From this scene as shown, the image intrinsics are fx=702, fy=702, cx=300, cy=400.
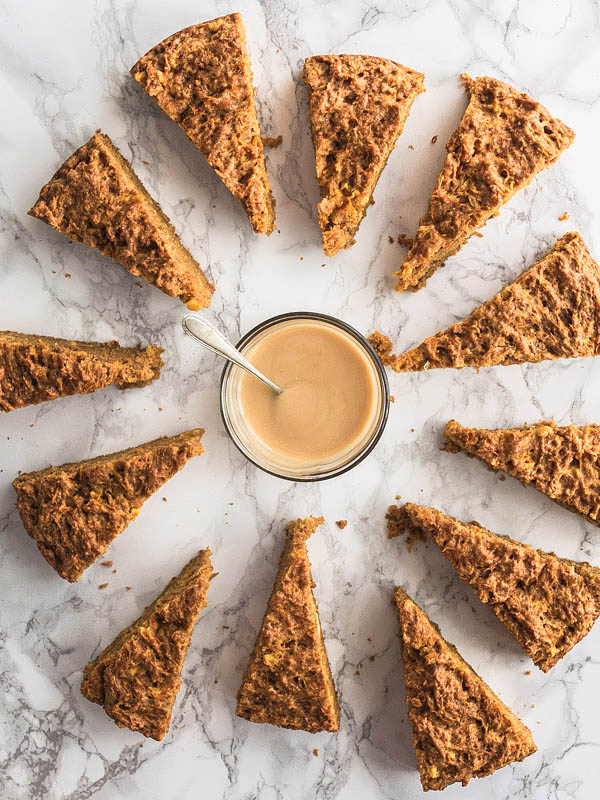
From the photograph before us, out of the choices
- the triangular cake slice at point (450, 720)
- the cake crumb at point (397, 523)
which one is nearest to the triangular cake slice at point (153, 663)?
the cake crumb at point (397, 523)

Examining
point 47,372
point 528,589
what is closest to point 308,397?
point 47,372

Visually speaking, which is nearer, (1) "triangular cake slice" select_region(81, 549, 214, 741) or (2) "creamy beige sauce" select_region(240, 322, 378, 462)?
(2) "creamy beige sauce" select_region(240, 322, 378, 462)

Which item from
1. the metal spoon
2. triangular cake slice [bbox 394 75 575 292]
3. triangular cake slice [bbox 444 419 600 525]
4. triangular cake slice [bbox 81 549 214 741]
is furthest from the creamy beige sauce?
triangular cake slice [bbox 81 549 214 741]

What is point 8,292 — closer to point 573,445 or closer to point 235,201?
point 235,201

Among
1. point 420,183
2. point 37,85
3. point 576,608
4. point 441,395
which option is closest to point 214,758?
point 576,608

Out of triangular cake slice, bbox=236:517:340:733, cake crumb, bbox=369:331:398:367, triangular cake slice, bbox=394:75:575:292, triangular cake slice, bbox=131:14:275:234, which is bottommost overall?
triangular cake slice, bbox=236:517:340:733

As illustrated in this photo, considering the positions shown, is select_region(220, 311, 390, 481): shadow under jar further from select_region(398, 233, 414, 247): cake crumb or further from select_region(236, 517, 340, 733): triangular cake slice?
select_region(398, 233, 414, 247): cake crumb

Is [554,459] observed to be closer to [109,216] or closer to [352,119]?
[352,119]
